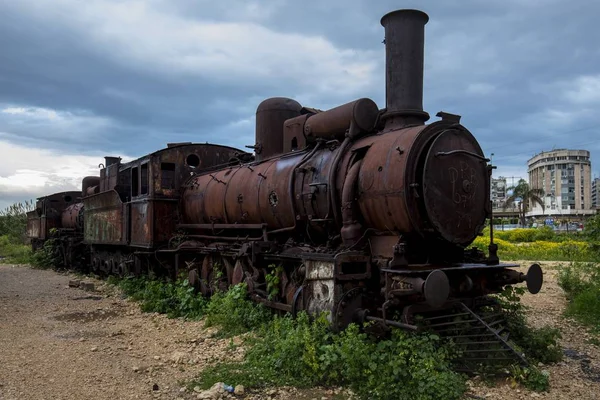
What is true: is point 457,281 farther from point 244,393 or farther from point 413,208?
point 244,393

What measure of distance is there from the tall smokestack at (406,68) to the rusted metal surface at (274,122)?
314 cm

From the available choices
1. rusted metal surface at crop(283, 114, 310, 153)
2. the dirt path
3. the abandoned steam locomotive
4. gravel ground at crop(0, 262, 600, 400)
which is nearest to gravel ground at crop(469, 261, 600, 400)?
gravel ground at crop(0, 262, 600, 400)

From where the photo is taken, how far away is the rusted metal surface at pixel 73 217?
70.9ft

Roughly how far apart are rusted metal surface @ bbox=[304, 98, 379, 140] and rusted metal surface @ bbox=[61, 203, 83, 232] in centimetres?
1635

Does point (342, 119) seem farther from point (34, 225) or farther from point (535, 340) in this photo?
point (34, 225)

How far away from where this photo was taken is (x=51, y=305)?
11625 millimetres

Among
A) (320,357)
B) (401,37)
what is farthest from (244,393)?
(401,37)

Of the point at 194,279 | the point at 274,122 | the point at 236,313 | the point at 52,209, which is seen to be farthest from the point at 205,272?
the point at 52,209

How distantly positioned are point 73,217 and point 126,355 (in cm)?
1690

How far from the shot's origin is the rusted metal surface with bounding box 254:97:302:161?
33.1ft

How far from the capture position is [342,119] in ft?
24.9

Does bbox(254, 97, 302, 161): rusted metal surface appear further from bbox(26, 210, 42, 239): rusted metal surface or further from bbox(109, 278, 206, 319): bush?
bbox(26, 210, 42, 239): rusted metal surface

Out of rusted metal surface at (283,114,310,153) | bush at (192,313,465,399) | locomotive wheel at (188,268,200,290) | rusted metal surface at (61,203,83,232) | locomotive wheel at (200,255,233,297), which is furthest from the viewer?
rusted metal surface at (61,203,83,232)

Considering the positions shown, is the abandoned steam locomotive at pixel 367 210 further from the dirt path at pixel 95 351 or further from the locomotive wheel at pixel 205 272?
the dirt path at pixel 95 351
